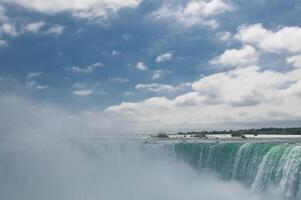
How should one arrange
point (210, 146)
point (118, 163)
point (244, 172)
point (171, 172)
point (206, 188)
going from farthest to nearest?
point (118, 163)
point (171, 172)
point (210, 146)
point (206, 188)
point (244, 172)

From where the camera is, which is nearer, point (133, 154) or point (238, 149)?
point (238, 149)

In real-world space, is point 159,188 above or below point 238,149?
below

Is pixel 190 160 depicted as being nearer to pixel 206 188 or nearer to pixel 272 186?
pixel 206 188

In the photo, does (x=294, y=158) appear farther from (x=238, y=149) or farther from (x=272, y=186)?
(x=238, y=149)

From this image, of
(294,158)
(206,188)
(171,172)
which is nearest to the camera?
(294,158)

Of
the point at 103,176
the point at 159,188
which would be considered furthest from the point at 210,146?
the point at 103,176

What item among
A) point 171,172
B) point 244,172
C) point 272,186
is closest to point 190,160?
point 171,172
